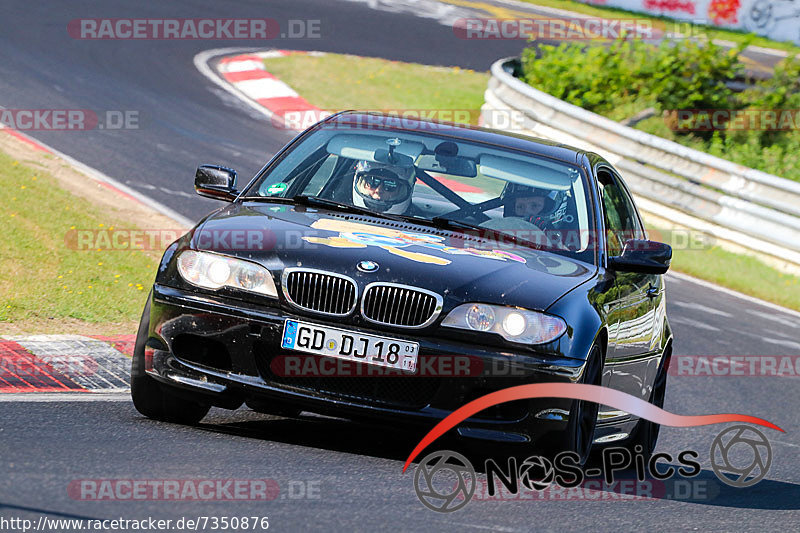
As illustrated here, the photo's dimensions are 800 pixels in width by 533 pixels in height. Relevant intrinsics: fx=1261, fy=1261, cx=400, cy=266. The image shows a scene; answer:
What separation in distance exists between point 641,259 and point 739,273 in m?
7.99

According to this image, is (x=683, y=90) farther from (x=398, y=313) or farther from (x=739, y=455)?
(x=398, y=313)

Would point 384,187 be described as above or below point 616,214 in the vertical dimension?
above

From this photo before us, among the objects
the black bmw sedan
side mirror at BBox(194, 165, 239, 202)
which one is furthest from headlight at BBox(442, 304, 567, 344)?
side mirror at BBox(194, 165, 239, 202)

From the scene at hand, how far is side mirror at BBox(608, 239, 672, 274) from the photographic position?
19.9ft

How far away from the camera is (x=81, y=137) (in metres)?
14.8

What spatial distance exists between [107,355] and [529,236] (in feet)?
8.32

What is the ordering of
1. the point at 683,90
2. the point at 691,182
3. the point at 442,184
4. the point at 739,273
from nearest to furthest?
1. the point at 442,184
2. the point at 739,273
3. the point at 691,182
4. the point at 683,90

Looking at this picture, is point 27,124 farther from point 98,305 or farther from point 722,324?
point 722,324

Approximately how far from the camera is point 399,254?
538cm

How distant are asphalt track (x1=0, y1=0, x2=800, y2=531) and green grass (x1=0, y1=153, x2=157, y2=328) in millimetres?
1592

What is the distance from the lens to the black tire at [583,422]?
523 centimetres

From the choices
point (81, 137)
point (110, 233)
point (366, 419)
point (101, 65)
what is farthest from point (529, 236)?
point (101, 65)

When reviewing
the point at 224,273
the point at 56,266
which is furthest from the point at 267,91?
the point at 224,273

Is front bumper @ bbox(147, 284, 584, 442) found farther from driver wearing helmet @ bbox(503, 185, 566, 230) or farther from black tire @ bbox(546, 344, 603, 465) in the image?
driver wearing helmet @ bbox(503, 185, 566, 230)
